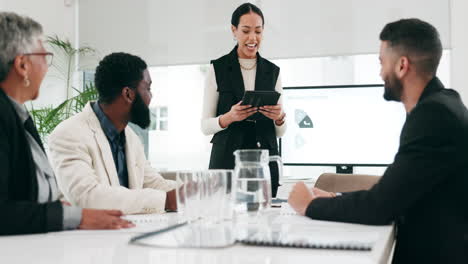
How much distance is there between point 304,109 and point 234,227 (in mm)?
2649

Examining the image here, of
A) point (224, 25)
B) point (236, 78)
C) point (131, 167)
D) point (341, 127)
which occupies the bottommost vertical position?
point (131, 167)

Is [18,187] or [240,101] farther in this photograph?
[240,101]

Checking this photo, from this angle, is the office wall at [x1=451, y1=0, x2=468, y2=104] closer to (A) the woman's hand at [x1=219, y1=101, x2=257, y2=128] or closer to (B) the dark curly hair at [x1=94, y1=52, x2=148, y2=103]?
(A) the woman's hand at [x1=219, y1=101, x2=257, y2=128]

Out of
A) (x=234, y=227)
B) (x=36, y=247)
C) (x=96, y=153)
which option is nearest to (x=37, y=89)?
(x=96, y=153)

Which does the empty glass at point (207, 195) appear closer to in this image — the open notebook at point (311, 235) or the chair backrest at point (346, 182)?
the open notebook at point (311, 235)

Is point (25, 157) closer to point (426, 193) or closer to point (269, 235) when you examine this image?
point (269, 235)

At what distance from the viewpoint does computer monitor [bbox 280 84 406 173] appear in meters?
3.61

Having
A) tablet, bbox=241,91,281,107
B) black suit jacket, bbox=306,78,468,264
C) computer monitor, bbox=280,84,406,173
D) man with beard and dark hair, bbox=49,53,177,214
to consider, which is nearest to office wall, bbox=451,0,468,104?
computer monitor, bbox=280,84,406,173

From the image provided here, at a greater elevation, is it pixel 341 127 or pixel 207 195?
pixel 341 127

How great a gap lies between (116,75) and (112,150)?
0.29 metres

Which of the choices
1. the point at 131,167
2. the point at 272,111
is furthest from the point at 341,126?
the point at 131,167

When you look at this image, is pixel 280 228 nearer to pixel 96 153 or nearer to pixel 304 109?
pixel 96 153

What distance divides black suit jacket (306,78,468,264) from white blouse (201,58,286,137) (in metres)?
1.28

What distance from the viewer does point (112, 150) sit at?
6.56 ft
